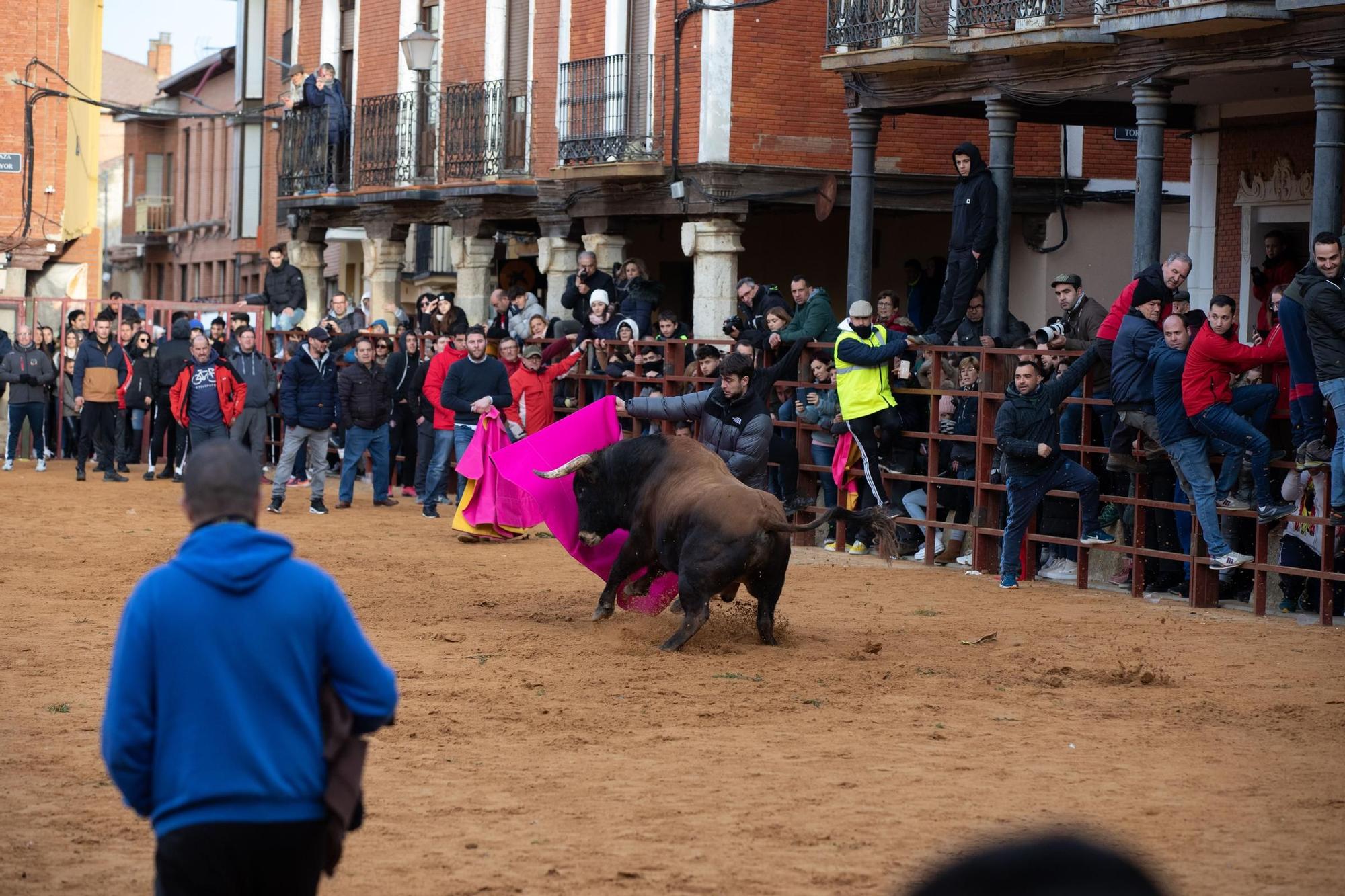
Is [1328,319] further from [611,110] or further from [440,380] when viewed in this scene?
[611,110]

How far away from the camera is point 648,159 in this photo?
23.3m

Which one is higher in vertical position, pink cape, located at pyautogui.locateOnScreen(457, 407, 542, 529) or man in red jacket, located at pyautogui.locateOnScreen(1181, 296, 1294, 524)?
man in red jacket, located at pyautogui.locateOnScreen(1181, 296, 1294, 524)

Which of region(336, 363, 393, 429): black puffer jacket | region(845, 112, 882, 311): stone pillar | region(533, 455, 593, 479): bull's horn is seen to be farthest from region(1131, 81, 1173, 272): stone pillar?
region(336, 363, 393, 429): black puffer jacket

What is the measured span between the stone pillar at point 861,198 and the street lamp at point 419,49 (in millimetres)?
8580

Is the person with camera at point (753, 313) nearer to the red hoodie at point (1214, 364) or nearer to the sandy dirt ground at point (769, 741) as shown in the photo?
the sandy dirt ground at point (769, 741)

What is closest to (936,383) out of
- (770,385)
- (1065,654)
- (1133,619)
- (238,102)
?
(770,385)

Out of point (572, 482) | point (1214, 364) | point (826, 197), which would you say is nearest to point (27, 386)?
point (826, 197)

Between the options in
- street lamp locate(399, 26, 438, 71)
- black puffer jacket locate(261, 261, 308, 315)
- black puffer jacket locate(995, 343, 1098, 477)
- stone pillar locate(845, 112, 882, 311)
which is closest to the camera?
black puffer jacket locate(995, 343, 1098, 477)

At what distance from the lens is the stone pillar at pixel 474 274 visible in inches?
1094

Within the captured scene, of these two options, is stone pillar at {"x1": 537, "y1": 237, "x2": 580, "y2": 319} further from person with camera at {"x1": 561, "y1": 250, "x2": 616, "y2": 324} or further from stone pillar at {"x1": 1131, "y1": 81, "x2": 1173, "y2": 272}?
stone pillar at {"x1": 1131, "y1": 81, "x2": 1173, "y2": 272}

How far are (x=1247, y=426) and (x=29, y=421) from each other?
1740 cm

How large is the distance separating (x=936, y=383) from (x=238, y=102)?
2710 centimetres

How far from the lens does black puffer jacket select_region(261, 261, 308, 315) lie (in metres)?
27.5

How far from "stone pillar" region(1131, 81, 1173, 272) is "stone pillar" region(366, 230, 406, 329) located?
50.6ft
